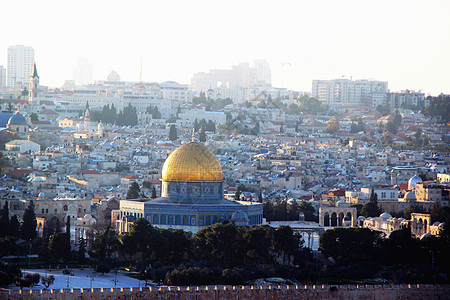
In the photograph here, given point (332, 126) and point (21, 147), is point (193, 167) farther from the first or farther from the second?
point (332, 126)

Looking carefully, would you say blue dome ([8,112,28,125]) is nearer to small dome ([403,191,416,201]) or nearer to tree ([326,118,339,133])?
tree ([326,118,339,133])

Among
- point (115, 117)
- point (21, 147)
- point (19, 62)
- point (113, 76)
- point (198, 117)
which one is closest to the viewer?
point (21, 147)

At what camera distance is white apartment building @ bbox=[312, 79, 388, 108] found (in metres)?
154

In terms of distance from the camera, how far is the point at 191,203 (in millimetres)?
53688

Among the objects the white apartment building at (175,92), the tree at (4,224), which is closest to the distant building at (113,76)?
the white apartment building at (175,92)

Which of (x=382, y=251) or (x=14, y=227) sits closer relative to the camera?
(x=382, y=251)

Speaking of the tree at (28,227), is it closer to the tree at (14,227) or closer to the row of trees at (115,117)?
the tree at (14,227)

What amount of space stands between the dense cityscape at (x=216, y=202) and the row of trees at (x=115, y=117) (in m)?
0.18

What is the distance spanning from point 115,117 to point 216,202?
63717mm

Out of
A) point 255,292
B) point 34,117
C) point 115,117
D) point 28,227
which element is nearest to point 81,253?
point 28,227

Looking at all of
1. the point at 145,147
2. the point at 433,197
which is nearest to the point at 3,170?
the point at 145,147

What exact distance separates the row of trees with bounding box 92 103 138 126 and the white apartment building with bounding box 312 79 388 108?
40481 millimetres

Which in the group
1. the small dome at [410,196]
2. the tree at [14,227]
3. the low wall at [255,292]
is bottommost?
the low wall at [255,292]

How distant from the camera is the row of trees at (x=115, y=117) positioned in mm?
116250
